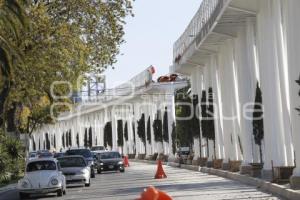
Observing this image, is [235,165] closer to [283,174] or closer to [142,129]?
[283,174]

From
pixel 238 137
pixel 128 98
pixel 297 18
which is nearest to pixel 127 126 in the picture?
pixel 128 98

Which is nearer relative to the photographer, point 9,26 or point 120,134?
point 9,26

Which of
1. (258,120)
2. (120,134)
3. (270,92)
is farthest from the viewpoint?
(120,134)

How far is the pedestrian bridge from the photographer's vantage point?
26453 mm

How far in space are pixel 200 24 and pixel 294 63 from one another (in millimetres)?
20868

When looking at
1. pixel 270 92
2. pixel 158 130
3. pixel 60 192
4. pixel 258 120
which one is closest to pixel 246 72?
pixel 258 120

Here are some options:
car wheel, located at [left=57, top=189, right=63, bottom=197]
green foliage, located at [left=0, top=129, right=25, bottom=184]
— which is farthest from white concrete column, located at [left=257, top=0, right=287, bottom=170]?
green foliage, located at [left=0, top=129, right=25, bottom=184]

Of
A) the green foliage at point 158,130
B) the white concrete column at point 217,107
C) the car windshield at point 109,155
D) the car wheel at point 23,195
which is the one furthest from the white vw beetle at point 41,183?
the green foliage at point 158,130

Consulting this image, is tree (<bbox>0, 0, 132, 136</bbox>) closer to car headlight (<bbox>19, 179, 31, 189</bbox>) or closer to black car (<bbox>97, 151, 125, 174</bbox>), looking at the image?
car headlight (<bbox>19, 179, 31, 189</bbox>)

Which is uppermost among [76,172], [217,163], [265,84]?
[265,84]

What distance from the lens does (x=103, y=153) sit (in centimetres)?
5512

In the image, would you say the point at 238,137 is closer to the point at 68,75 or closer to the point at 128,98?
the point at 68,75

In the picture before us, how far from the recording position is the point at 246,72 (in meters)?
36.7

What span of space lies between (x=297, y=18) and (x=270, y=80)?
7.11 metres
